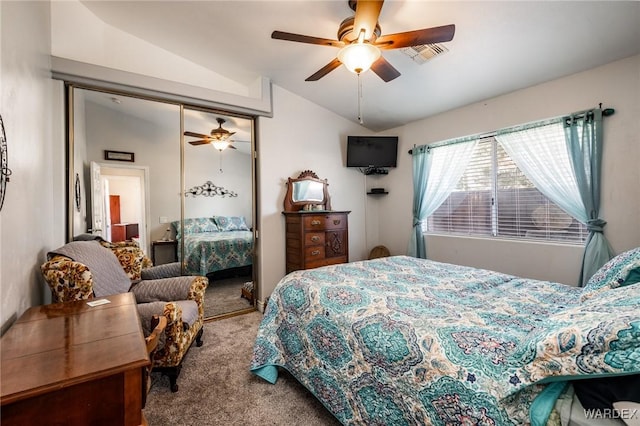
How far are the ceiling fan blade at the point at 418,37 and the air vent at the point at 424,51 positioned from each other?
2.20 ft

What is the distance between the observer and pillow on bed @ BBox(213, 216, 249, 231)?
3.41m

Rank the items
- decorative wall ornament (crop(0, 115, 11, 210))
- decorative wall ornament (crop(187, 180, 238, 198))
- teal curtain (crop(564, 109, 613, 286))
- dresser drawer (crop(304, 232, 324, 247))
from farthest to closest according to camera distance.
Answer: dresser drawer (crop(304, 232, 324, 247)), decorative wall ornament (crop(187, 180, 238, 198)), teal curtain (crop(564, 109, 613, 286)), decorative wall ornament (crop(0, 115, 11, 210))

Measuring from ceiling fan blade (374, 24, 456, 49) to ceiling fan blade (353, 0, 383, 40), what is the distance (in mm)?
107

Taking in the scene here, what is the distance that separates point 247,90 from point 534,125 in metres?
3.32

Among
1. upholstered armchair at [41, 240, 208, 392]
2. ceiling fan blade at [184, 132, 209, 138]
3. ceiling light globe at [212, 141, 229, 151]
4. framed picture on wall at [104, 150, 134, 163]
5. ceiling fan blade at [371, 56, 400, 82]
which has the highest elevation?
ceiling fan blade at [371, 56, 400, 82]

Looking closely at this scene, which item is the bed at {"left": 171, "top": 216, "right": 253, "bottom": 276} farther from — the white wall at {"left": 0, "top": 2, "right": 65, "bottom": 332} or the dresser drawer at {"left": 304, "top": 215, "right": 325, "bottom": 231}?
the white wall at {"left": 0, "top": 2, "right": 65, "bottom": 332}

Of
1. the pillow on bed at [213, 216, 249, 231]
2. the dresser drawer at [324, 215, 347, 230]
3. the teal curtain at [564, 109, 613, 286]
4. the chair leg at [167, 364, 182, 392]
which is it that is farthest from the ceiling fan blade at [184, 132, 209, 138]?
the teal curtain at [564, 109, 613, 286]

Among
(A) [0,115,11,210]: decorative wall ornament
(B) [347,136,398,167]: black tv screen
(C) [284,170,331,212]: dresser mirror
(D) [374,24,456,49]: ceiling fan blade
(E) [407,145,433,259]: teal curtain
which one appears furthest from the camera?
(B) [347,136,398,167]: black tv screen

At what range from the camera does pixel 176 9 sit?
2.44m

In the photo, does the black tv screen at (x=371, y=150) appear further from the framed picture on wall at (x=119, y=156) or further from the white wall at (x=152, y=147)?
the framed picture on wall at (x=119, y=156)

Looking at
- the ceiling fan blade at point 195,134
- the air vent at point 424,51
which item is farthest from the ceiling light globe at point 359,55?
the ceiling fan blade at point 195,134

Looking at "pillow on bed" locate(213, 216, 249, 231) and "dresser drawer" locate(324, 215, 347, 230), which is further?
"dresser drawer" locate(324, 215, 347, 230)

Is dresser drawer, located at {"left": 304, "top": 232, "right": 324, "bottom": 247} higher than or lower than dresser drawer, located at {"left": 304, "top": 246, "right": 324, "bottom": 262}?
higher

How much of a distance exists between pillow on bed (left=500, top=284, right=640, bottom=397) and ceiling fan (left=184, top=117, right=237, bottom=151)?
10.9ft
